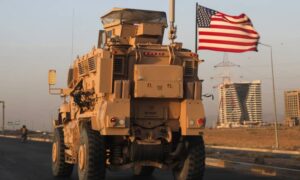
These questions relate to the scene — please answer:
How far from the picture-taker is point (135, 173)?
50.2 feet

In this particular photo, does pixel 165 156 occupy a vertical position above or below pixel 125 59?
below

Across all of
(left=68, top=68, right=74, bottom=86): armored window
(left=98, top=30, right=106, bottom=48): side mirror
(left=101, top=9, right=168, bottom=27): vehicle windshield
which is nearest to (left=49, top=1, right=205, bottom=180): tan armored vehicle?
(left=98, top=30, right=106, bottom=48): side mirror

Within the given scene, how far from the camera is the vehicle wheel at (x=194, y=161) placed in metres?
11.4

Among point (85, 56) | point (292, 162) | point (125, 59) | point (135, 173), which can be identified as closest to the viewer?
point (125, 59)

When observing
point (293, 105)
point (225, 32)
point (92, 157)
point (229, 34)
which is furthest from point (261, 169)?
point (293, 105)

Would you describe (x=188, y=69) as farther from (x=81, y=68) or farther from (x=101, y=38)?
(x=81, y=68)

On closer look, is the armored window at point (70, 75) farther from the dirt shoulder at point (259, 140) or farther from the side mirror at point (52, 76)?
the dirt shoulder at point (259, 140)

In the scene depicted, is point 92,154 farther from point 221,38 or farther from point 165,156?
point 221,38

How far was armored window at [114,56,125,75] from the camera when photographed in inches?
450

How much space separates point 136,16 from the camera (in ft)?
44.3

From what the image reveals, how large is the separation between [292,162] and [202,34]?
21.4ft

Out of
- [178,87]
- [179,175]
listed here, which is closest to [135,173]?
[179,175]

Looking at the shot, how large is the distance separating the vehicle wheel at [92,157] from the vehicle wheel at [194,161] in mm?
1899

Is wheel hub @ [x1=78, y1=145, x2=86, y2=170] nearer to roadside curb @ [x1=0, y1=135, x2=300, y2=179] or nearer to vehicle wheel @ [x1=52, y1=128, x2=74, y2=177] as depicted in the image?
vehicle wheel @ [x1=52, y1=128, x2=74, y2=177]
